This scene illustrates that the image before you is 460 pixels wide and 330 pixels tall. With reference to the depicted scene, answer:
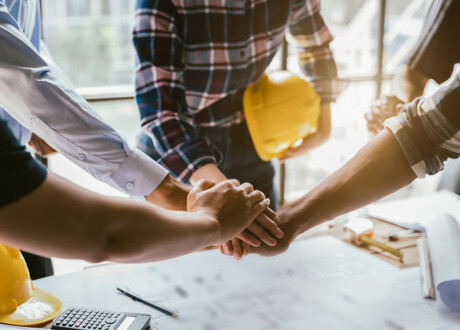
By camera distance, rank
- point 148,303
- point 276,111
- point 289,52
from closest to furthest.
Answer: point 148,303
point 276,111
point 289,52

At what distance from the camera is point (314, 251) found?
1.42m

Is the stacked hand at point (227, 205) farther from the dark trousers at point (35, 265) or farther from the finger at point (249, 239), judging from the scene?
the dark trousers at point (35, 265)

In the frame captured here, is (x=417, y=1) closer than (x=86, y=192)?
No

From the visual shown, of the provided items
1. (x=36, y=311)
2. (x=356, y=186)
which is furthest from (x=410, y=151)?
(x=36, y=311)

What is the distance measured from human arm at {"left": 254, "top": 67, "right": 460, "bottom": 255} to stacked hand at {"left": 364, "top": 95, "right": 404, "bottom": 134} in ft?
1.14

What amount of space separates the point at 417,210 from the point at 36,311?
117cm

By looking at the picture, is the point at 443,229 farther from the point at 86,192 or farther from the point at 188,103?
the point at 86,192

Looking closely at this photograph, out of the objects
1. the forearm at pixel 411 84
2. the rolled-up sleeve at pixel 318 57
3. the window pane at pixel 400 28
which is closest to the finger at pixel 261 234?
the rolled-up sleeve at pixel 318 57

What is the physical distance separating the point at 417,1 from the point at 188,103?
8.34 feet

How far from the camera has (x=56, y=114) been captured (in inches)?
43.9

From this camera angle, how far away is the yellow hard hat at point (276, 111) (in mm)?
1683

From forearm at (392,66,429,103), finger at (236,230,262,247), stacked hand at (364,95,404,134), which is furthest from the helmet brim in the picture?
forearm at (392,66,429,103)

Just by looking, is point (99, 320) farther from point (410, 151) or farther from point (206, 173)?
point (410, 151)

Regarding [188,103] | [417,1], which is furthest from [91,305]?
[417,1]
